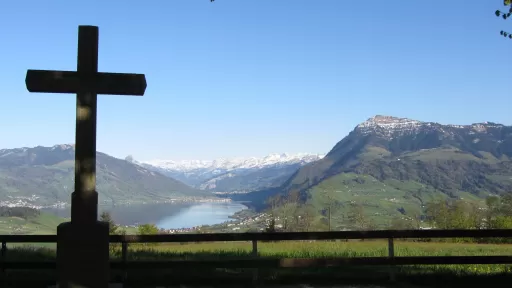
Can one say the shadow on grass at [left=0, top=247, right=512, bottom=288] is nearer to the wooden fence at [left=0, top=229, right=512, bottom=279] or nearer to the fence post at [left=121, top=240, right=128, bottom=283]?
the fence post at [left=121, top=240, right=128, bottom=283]

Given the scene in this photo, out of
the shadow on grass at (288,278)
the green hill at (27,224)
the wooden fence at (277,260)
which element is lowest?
the green hill at (27,224)

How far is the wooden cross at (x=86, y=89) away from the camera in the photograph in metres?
7.02

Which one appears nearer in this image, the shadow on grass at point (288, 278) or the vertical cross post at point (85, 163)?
the vertical cross post at point (85, 163)

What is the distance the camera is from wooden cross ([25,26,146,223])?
7020mm

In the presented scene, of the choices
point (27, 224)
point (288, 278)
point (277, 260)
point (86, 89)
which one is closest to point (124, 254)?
point (277, 260)

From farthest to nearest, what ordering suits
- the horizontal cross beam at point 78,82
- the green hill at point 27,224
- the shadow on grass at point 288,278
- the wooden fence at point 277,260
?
the green hill at point 27,224, the shadow on grass at point 288,278, the wooden fence at point 277,260, the horizontal cross beam at point 78,82

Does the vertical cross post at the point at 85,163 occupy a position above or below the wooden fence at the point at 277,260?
above

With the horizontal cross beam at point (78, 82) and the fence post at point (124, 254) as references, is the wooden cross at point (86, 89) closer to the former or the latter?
the horizontal cross beam at point (78, 82)

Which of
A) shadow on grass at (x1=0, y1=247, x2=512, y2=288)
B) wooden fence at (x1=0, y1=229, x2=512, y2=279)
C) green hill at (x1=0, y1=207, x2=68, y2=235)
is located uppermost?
wooden fence at (x1=0, y1=229, x2=512, y2=279)

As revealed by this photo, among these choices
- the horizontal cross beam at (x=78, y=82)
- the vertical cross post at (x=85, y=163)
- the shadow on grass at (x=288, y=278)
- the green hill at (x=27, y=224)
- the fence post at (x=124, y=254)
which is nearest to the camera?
the vertical cross post at (x=85, y=163)

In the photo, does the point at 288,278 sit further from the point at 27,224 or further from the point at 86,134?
the point at 27,224

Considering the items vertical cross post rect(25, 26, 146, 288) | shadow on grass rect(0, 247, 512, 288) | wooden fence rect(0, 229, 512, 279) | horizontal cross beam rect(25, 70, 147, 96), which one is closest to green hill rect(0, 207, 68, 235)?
shadow on grass rect(0, 247, 512, 288)

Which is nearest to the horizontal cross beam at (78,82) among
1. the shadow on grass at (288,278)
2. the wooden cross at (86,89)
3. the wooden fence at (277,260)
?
the wooden cross at (86,89)

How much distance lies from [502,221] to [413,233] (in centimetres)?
4333
